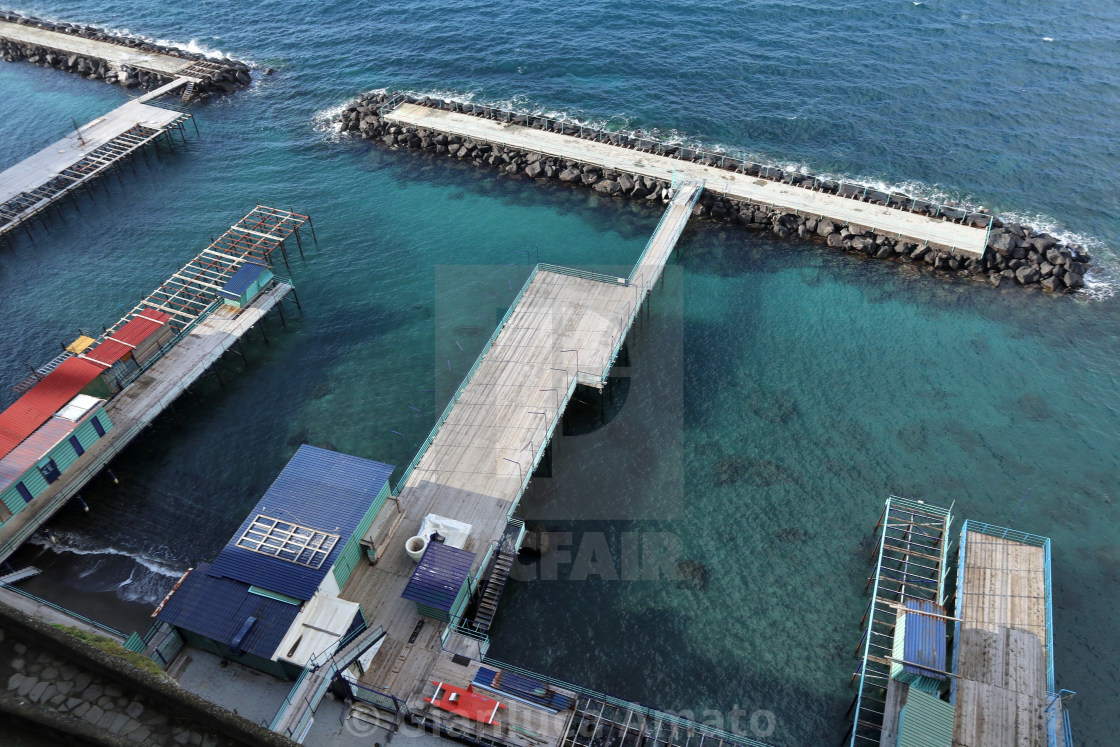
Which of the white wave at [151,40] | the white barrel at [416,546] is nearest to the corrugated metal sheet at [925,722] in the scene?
the white barrel at [416,546]

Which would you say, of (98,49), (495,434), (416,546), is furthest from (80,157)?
(416,546)

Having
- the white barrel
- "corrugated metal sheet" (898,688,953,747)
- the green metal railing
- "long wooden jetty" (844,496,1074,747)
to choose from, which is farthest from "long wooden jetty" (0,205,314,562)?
"corrugated metal sheet" (898,688,953,747)

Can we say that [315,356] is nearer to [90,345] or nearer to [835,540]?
[90,345]

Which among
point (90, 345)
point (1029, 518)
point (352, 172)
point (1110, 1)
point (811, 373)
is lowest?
point (1029, 518)

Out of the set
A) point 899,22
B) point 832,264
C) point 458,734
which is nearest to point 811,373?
point 832,264

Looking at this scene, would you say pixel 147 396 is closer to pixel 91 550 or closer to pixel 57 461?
pixel 57 461

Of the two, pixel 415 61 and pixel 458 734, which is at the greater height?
pixel 415 61
